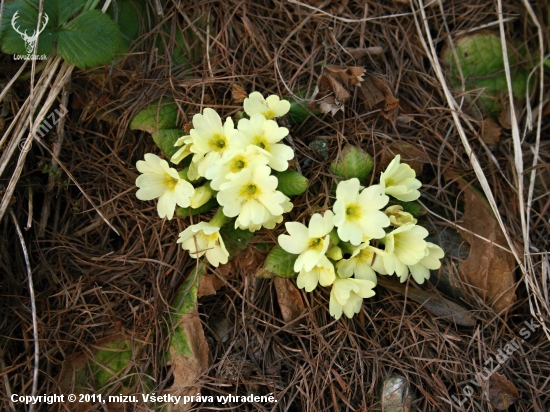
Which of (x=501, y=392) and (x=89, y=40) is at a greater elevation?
(x=89, y=40)

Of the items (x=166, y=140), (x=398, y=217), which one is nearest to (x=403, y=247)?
(x=398, y=217)

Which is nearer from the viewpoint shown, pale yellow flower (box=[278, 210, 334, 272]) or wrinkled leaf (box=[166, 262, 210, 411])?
pale yellow flower (box=[278, 210, 334, 272])

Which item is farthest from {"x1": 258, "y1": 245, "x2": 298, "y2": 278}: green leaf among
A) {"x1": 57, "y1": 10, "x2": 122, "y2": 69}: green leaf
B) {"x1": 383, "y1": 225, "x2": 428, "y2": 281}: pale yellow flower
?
{"x1": 57, "y1": 10, "x2": 122, "y2": 69}: green leaf

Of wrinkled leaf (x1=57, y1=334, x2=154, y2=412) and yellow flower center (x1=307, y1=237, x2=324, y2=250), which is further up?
yellow flower center (x1=307, y1=237, x2=324, y2=250)

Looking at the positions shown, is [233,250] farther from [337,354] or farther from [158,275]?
[337,354]

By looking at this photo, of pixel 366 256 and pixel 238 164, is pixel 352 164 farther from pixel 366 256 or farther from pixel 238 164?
pixel 238 164

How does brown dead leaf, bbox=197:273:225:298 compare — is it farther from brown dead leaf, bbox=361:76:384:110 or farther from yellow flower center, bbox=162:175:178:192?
brown dead leaf, bbox=361:76:384:110
